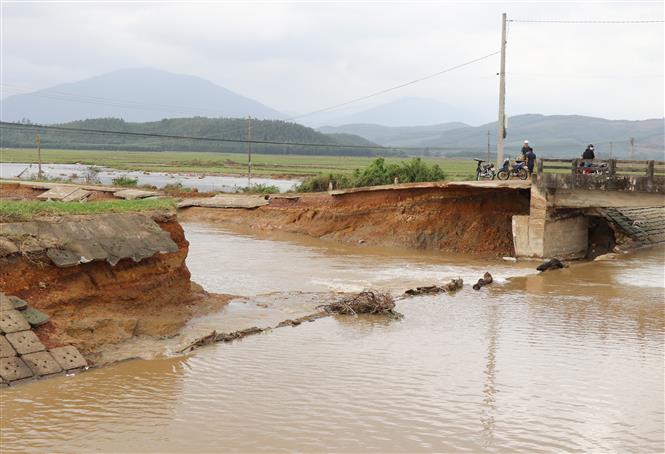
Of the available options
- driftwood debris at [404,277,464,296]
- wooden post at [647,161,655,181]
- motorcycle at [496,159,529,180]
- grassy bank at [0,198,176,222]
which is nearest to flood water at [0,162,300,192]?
motorcycle at [496,159,529,180]

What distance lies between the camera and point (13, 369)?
35.6ft

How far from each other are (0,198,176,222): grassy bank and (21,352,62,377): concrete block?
2.93m

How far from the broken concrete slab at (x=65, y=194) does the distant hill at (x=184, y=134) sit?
104473mm

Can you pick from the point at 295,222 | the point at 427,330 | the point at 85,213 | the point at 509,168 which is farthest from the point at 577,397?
the point at 295,222

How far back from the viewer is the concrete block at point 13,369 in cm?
1073

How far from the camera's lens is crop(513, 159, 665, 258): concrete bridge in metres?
23.9

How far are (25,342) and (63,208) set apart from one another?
4.04 meters

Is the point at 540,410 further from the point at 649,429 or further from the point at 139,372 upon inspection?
the point at 139,372

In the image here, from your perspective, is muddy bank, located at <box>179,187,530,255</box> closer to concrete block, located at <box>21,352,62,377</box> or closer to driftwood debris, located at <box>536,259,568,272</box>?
driftwood debris, located at <box>536,259,568,272</box>

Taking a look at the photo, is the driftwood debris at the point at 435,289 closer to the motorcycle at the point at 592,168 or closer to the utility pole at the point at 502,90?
the motorcycle at the point at 592,168

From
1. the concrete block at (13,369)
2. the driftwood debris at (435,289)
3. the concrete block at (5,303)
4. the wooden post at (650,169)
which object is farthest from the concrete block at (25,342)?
the wooden post at (650,169)

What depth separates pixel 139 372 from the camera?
11.8 meters

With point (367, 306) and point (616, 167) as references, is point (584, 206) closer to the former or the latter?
point (616, 167)

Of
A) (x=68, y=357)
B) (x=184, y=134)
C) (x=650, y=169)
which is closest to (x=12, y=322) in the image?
(x=68, y=357)
